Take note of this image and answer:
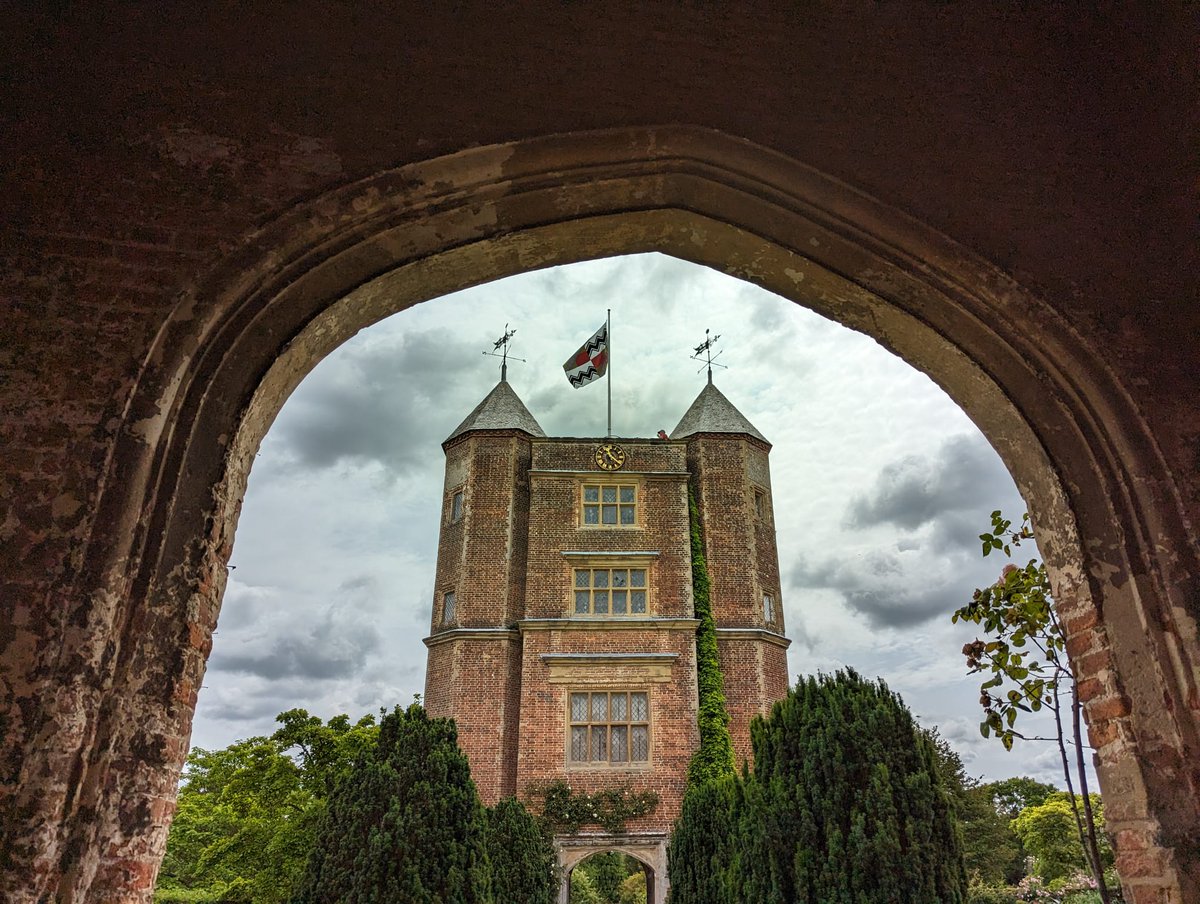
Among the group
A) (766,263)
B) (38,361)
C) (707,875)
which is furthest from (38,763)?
(707,875)

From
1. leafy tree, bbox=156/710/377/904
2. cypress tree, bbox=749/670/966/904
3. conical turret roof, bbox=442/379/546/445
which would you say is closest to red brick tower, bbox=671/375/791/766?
conical turret roof, bbox=442/379/546/445

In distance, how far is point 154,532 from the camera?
2.23 meters

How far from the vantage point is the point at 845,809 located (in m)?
6.83

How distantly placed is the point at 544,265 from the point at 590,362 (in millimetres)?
17892

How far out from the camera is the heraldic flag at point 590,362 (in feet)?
69.2

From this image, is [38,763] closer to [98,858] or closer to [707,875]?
[98,858]

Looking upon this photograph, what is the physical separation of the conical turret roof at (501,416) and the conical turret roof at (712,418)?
396cm

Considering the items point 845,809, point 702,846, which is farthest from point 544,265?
point 702,846

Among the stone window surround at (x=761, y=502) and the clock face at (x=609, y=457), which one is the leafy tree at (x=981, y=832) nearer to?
the stone window surround at (x=761, y=502)

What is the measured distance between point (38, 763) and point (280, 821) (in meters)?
13.7

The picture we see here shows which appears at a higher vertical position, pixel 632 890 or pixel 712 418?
pixel 712 418

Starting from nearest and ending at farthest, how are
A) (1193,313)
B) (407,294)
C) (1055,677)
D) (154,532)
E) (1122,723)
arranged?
(154,532)
(1122,723)
(1193,313)
(407,294)
(1055,677)

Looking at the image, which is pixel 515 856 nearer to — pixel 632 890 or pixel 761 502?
pixel 761 502

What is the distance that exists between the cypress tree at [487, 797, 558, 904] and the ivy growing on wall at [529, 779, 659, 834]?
6.70 ft
